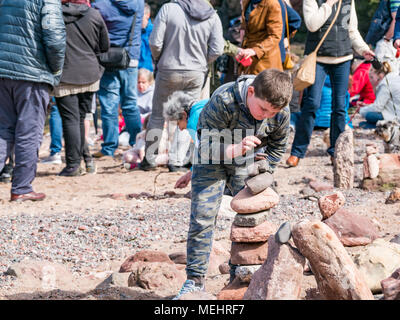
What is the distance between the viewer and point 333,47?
A: 23.1 ft

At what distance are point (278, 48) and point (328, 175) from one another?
1509mm

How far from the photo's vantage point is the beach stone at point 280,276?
3.16m

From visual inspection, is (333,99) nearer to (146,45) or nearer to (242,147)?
Result: (146,45)

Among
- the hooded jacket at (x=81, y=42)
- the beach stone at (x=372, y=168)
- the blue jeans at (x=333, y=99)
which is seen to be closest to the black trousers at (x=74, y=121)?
the hooded jacket at (x=81, y=42)

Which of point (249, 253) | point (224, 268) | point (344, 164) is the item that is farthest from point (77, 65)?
point (249, 253)

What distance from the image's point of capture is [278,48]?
694 centimetres

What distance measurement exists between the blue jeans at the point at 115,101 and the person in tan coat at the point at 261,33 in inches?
81.4

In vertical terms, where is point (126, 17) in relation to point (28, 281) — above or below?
above

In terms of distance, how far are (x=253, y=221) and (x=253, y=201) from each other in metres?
0.12

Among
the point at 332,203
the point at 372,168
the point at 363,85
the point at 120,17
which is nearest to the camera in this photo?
the point at 332,203

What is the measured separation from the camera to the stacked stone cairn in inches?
146
